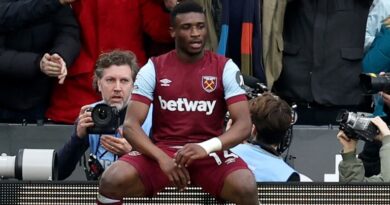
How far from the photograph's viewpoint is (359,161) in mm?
8141

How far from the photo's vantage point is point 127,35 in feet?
32.3

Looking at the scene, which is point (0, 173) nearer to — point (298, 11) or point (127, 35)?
point (127, 35)

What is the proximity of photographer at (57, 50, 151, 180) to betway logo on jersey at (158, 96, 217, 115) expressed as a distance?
860 millimetres

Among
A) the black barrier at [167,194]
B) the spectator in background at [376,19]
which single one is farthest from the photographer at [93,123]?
the spectator in background at [376,19]

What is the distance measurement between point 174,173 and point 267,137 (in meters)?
1.25

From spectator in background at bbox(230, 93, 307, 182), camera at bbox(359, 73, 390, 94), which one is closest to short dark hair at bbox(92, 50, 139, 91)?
spectator in background at bbox(230, 93, 307, 182)

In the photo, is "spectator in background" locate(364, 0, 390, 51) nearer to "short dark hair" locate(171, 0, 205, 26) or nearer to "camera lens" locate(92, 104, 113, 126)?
"camera lens" locate(92, 104, 113, 126)

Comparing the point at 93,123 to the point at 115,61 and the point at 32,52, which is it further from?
the point at 32,52

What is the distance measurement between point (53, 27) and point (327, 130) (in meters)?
2.16

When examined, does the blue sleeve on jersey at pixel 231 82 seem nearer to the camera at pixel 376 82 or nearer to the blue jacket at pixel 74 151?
the blue jacket at pixel 74 151

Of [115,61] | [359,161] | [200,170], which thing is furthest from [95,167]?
[359,161]

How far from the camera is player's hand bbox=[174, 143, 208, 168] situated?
6.82 meters

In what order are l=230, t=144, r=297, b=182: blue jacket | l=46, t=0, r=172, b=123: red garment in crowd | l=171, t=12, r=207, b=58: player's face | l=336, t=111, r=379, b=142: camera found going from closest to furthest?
1. l=171, t=12, r=207, b=58: player's face
2. l=230, t=144, r=297, b=182: blue jacket
3. l=336, t=111, r=379, b=142: camera
4. l=46, t=0, r=172, b=123: red garment in crowd

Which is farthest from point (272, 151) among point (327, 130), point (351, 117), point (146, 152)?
point (327, 130)
